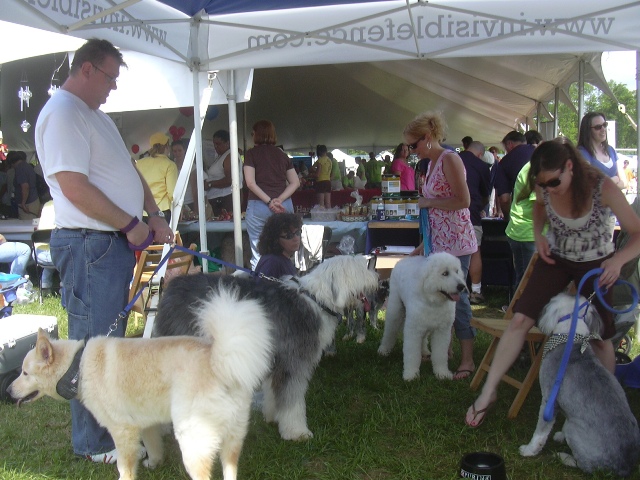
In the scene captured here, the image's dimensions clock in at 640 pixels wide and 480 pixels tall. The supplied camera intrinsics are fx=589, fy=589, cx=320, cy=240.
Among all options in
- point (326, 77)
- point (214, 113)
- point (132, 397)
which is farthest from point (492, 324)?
point (326, 77)

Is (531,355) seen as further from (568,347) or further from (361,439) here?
(361,439)

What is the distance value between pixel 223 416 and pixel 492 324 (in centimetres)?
224

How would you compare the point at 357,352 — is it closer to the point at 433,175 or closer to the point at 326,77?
the point at 433,175

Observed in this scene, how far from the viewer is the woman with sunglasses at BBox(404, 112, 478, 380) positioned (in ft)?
13.5

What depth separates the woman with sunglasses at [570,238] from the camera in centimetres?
304

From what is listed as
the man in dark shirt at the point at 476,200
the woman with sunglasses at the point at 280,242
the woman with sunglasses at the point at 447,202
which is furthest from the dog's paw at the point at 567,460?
the man in dark shirt at the point at 476,200

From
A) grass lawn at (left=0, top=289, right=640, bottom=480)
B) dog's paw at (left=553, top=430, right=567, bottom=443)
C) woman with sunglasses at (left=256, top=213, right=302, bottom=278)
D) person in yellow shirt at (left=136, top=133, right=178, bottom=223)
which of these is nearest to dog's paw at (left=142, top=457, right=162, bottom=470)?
grass lawn at (left=0, top=289, right=640, bottom=480)

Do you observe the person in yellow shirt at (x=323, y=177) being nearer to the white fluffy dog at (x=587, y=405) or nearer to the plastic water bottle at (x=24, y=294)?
the plastic water bottle at (x=24, y=294)

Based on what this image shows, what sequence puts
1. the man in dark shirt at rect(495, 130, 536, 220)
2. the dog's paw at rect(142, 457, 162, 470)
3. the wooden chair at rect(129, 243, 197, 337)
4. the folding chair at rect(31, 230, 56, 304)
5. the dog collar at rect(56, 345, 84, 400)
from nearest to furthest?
1. the dog collar at rect(56, 345, 84, 400)
2. the dog's paw at rect(142, 457, 162, 470)
3. the wooden chair at rect(129, 243, 197, 337)
4. the man in dark shirt at rect(495, 130, 536, 220)
5. the folding chair at rect(31, 230, 56, 304)

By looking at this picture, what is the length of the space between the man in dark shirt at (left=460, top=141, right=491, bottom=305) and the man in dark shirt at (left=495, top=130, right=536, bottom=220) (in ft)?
0.56

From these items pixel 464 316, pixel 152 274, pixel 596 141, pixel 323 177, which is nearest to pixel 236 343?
pixel 152 274

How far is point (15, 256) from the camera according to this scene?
24.7 feet

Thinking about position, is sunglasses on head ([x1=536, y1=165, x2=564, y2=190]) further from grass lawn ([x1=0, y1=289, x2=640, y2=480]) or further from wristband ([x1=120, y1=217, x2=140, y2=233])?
wristband ([x1=120, y1=217, x2=140, y2=233])

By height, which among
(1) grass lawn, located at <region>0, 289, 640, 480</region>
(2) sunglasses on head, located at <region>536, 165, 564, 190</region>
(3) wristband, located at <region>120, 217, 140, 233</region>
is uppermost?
(2) sunglasses on head, located at <region>536, 165, 564, 190</region>
